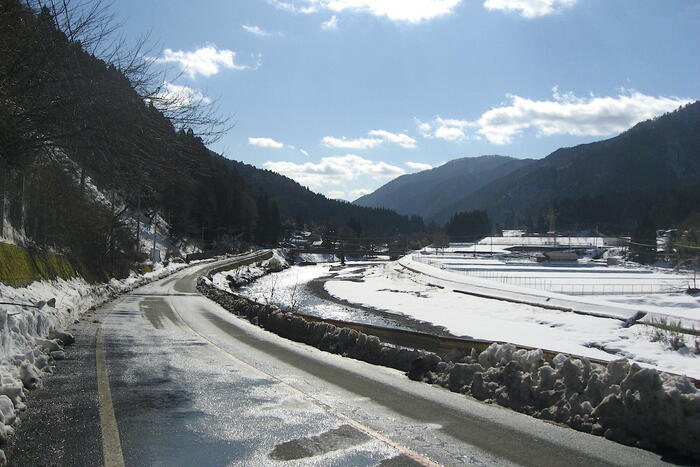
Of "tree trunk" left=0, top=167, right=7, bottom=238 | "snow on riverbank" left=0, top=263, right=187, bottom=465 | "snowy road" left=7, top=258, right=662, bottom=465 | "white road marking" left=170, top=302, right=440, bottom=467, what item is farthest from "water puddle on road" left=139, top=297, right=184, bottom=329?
"white road marking" left=170, top=302, right=440, bottom=467

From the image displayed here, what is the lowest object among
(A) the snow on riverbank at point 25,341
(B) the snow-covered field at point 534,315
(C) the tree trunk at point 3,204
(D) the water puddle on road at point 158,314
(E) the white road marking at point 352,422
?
(B) the snow-covered field at point 534,315

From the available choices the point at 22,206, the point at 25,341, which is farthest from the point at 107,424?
the point at 22,206

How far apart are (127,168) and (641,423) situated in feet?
30.5

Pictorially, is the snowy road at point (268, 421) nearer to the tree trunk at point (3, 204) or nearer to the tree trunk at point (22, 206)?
the tree trunk at point (3, 204)

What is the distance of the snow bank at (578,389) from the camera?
20.1 feet

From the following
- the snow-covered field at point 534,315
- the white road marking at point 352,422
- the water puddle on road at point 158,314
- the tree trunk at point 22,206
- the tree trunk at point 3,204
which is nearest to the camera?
the white road marking at point 352,422

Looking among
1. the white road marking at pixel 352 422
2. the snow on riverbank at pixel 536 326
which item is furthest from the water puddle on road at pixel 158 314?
the snow on riverbank at pixel 536 326

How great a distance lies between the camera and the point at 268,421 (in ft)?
22.7

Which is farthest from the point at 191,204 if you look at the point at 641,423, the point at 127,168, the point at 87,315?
the point at 641,423

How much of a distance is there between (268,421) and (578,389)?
4061 mm

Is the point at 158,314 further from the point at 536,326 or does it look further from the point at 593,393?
the point at 536,326

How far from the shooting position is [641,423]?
6.34m

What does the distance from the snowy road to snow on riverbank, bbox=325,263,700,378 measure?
13.3m

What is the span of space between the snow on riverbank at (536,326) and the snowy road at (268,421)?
43.6 feet
